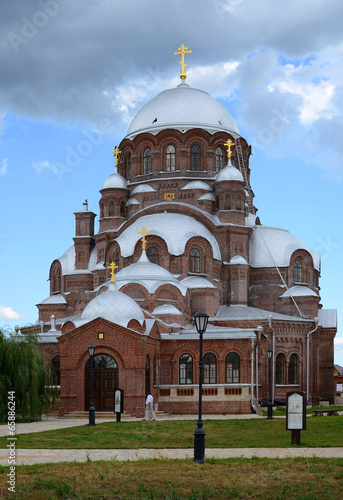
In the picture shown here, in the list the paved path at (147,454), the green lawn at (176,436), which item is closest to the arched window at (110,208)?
the green lawn at (176,436)

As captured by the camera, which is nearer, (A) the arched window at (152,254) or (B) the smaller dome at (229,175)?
(A) the arched window at (152,254)

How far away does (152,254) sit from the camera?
42594 mm

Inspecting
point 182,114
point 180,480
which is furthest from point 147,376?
point 180,480

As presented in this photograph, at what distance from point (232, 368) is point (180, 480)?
23364mm

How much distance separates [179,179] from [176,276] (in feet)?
26.9

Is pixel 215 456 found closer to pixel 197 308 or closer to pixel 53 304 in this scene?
pixel 197 308

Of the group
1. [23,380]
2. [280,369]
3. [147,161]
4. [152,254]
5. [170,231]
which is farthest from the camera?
[147,161]

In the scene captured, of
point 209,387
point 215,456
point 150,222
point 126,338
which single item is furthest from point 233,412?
point 215,456

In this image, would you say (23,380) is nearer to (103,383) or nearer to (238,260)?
(103,383)

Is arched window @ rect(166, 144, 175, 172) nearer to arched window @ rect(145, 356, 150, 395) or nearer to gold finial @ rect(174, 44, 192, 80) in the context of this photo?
gold finial @ rect(174, 44, 192, 80)

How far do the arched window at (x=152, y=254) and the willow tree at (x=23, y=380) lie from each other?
1406 cm

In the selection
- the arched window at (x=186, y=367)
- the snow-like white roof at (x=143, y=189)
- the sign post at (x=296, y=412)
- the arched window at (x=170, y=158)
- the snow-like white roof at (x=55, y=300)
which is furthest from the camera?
the arched window at (x=170, y=158)

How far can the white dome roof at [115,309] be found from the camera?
34.4m

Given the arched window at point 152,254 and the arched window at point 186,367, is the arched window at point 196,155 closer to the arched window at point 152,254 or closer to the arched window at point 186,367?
the arched window at point 152,254
